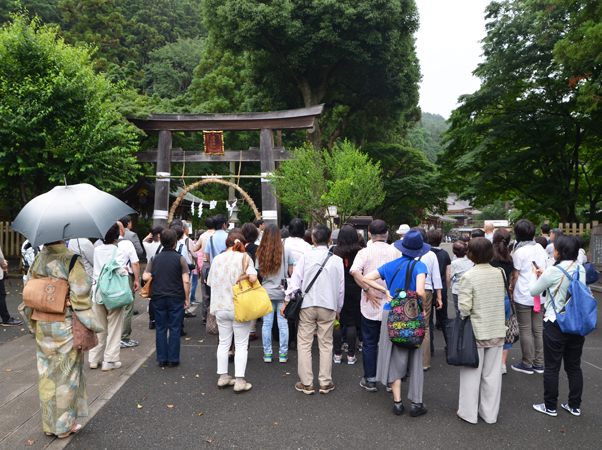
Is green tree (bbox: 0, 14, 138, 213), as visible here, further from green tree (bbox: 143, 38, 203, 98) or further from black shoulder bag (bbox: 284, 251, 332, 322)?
green tree (bbox: 143, 38, 203, 98)

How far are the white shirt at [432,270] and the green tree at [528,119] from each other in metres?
11.6

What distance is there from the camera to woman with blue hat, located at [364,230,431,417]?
11.6 feet

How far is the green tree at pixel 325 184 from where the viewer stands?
13062 mm

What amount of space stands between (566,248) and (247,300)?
306cm

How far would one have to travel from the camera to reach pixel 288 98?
22.9m

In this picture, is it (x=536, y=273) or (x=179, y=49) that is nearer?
(x=536, y=273)

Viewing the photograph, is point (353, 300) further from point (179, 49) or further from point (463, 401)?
point (179, 49)

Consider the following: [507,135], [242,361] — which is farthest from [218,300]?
[507,135]

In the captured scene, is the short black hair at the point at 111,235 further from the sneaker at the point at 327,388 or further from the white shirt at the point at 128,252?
the sneaker at the point at 327,388

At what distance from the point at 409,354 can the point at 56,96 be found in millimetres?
11333

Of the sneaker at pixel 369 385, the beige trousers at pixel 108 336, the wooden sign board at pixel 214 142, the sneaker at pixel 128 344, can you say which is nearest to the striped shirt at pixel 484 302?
the sneaker at pixel 369 385

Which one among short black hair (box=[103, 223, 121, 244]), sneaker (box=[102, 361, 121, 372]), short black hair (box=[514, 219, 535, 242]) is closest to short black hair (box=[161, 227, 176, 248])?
Answer: short black hair (box=[103, 223, 121, 244])

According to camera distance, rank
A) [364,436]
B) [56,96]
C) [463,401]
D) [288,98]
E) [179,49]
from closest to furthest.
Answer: [364,436]
[463,401]
[56,96]
[288,98]
[179,49]

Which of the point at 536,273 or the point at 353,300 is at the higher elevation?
the point at 536,273
